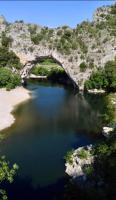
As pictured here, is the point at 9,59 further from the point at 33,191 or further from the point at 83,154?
the point at 33,191

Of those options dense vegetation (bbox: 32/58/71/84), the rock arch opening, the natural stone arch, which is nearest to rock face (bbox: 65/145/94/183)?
the natural stone arch

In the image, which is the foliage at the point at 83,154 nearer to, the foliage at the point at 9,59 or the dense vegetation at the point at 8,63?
the dense vegetation at the point at 8,63

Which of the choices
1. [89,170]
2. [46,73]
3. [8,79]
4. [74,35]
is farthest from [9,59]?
[89,170]

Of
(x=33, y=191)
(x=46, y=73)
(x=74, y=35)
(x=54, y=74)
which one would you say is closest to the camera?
Result: (x=33, y=191)

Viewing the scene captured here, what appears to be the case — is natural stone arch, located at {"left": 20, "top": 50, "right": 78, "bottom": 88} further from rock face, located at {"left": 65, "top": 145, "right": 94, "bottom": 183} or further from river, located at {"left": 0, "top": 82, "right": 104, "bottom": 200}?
rock face, located at {"left": 65, "top": 145, "right": 94, "bottom": 183}

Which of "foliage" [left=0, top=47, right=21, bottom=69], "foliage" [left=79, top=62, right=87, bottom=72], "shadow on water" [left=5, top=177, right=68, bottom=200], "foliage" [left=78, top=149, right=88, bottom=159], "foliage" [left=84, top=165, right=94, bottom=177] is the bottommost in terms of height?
"shadow on water" [left=5, top=177, right=68, bottom=200]
